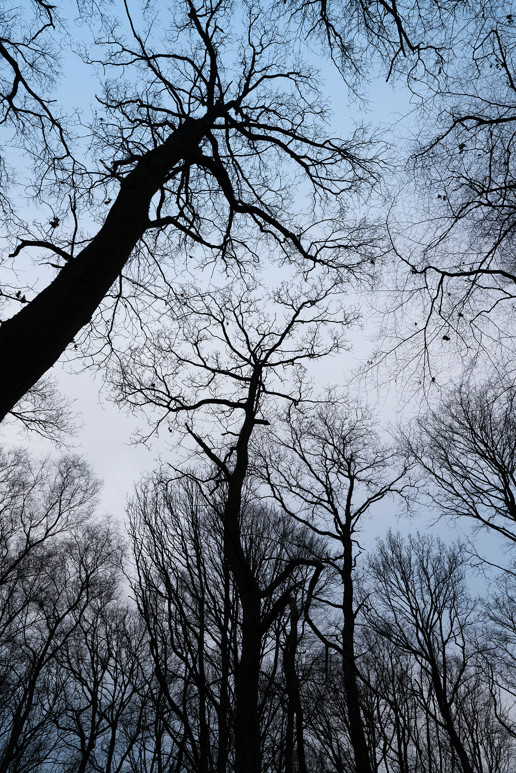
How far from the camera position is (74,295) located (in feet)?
10.5

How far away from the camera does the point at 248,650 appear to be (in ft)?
13.2

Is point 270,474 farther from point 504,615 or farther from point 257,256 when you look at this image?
point 504,615

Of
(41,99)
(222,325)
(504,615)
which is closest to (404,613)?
(504,615)

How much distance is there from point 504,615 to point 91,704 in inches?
620

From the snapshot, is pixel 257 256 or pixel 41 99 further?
pixel 257 256

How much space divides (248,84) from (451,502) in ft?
31.3

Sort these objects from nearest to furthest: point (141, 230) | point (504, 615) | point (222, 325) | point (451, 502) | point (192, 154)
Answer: point (141, 230) → point (192, 154) → point (222, 325) → point (451, 502) → point (504, 615)

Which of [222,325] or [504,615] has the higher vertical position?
[504,615]

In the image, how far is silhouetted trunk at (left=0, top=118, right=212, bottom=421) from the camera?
→ 2695 millimetres

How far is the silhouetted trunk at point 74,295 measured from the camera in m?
2.70

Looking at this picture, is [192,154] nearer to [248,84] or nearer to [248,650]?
[248,84]

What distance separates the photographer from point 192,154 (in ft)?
17.2

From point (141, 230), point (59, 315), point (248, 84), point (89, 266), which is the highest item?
point (248, 84)

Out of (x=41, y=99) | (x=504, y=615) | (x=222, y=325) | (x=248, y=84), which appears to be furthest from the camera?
(x=504, y=615)
